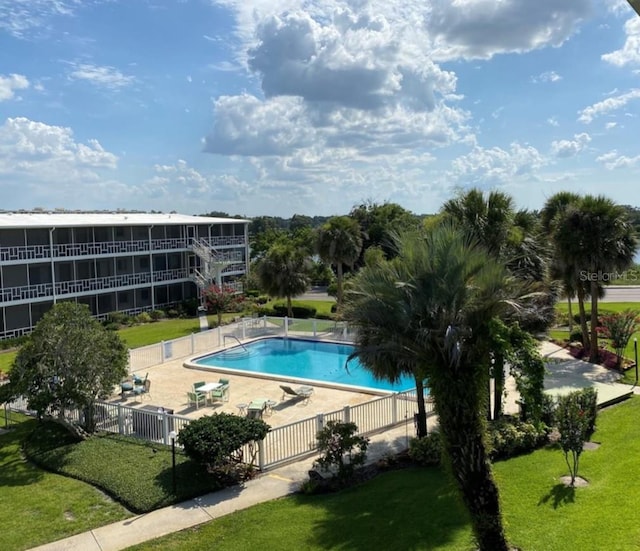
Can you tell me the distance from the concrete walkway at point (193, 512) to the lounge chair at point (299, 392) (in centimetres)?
575

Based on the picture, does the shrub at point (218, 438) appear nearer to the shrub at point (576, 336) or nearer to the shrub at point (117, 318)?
the shrub at point (576, 336)

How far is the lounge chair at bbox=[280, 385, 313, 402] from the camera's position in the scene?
2066 cm

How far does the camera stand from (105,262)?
1738 inches

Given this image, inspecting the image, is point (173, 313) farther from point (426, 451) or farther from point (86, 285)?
point (426, 451)

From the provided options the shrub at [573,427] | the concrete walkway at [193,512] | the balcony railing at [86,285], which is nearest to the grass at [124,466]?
the concrete walkway at [193,512]

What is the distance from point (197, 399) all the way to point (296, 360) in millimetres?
9845

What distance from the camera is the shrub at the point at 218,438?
13320mm

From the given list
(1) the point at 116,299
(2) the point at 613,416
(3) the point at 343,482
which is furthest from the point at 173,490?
(1) the point at 116,299

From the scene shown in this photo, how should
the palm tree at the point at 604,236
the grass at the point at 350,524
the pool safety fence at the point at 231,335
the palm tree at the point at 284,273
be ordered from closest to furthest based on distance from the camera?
the grass at the point at 350,524, the palm tree at the point at 604,236, the pool safety fence at the point at 231,335, the palm tree at the point at 284,273

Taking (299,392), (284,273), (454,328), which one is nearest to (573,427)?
(454,328)

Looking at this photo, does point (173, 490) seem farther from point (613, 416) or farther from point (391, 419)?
point (613, 416)

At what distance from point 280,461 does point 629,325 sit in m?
17.6

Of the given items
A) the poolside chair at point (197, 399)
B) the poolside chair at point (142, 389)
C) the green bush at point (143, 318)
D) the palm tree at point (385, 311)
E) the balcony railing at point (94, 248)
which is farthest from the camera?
the green bush at point (143, 318)

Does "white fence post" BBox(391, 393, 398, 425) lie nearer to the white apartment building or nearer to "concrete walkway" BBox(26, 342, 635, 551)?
"concrete walkway" BBox(26, 342, 635, 551)
